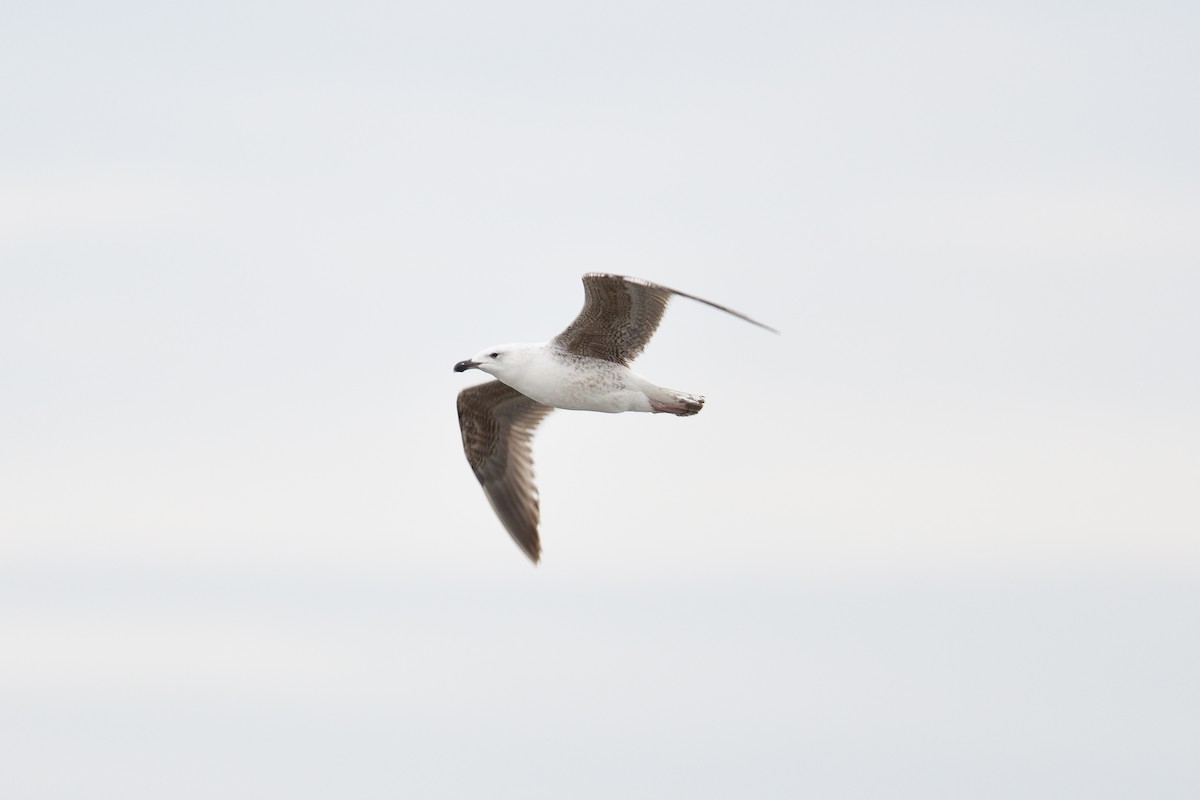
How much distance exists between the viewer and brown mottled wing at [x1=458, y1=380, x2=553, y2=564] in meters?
25.2

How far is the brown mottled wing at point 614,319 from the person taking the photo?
20.3m

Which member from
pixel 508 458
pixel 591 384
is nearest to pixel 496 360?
pixel 591 384

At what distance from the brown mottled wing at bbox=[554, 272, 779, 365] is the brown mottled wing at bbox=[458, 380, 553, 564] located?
3.59 meters

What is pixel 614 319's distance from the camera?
21.1 meters

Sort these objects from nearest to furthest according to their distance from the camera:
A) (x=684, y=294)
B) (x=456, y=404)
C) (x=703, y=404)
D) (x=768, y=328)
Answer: (x=768, y=328)
(x=684, y=294)
(x=703, y=404)
(x=456, y=404)

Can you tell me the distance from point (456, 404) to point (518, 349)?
3.52m

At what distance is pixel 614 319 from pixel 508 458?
479cm

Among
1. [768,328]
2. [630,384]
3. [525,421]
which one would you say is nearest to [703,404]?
[630,384]

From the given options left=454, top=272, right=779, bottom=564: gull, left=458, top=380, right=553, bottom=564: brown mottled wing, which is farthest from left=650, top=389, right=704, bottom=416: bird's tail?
left=458, top=380, right=553, bottom=564: brown mottled wing

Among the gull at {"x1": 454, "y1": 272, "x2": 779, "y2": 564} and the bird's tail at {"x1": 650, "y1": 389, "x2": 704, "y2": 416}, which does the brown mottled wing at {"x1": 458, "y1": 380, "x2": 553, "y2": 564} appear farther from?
the bird's tail at {"x1": 650, "y1": 389, "x2": 704, "y2": 416}

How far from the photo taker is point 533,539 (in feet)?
82.9

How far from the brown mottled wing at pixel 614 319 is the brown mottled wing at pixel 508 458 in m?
3.59

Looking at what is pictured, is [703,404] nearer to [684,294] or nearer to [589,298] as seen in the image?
[589,298]

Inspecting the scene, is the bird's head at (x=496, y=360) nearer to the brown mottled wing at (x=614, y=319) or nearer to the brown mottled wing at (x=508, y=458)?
the brown mottled wing at (x=614, y=319)
